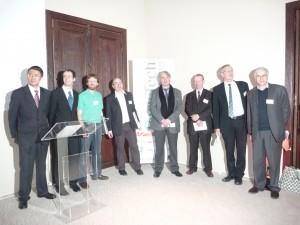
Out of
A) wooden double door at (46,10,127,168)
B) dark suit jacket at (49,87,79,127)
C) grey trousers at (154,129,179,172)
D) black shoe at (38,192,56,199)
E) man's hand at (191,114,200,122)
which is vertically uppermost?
wooden double door at (46,10,127,168)

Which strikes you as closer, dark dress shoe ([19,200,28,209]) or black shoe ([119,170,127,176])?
dark dress shoe ([19,200,28,209])

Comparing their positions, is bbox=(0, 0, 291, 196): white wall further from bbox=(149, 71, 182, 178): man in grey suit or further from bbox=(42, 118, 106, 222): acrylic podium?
bbox=(42, 118, 106, 222): acrylic podium

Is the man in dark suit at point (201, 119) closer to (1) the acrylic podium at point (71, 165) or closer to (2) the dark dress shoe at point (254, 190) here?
(2) the dark dress shoe at point (254, 190)

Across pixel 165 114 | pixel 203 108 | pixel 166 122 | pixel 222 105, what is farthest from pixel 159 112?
pixel 222 105

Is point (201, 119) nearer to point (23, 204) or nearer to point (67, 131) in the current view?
point (67, 131)

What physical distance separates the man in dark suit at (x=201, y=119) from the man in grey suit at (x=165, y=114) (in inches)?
7.7

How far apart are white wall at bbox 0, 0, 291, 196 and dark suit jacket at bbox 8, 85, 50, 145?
36 centimetres

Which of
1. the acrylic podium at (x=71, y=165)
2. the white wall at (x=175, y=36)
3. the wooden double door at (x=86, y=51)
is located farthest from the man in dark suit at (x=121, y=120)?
the acrylic podium at (x=71, y=165)

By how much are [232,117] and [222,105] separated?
21cm

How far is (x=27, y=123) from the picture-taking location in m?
3.13

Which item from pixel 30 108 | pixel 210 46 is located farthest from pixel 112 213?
pixel 210 46

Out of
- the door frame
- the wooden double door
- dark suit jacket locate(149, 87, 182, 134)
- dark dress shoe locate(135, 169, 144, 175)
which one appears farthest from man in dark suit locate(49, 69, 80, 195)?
the door frame

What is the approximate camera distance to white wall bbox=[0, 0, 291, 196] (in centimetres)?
338

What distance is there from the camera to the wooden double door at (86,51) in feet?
13.3
